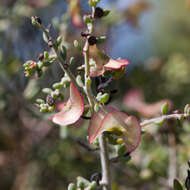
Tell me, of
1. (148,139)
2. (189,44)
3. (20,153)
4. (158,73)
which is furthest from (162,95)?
(189,44)

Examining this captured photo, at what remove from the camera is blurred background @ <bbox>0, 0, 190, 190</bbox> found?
0.91 metres

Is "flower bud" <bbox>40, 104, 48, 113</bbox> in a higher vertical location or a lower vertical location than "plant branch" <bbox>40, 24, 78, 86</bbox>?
lower

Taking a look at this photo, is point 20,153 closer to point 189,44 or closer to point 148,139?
point 148,139

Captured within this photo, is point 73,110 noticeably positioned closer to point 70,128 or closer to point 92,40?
point 92,40

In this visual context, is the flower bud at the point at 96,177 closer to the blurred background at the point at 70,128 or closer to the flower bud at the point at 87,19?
the flower bud at the point at 87,19

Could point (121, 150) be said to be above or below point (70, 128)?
below

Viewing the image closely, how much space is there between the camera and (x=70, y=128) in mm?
1063

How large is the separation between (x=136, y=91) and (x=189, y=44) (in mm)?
1383

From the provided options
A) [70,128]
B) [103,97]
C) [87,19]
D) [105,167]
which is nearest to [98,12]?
[87,19]

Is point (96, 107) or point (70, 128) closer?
point (96, 107)

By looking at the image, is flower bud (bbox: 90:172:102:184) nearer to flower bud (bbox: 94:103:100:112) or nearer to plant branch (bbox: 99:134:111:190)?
plant branch (bbox: 99:134:111:190)

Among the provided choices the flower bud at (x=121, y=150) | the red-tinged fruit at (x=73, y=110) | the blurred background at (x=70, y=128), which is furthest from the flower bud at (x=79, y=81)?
the blurred background at (x=70, y=128)

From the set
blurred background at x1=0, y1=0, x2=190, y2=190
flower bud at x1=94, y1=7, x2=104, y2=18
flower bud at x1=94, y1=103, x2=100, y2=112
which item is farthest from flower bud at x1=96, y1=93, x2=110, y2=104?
blurred background at x1=0, y1=0, x2=190, y2=190

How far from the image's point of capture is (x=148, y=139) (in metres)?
1.16
